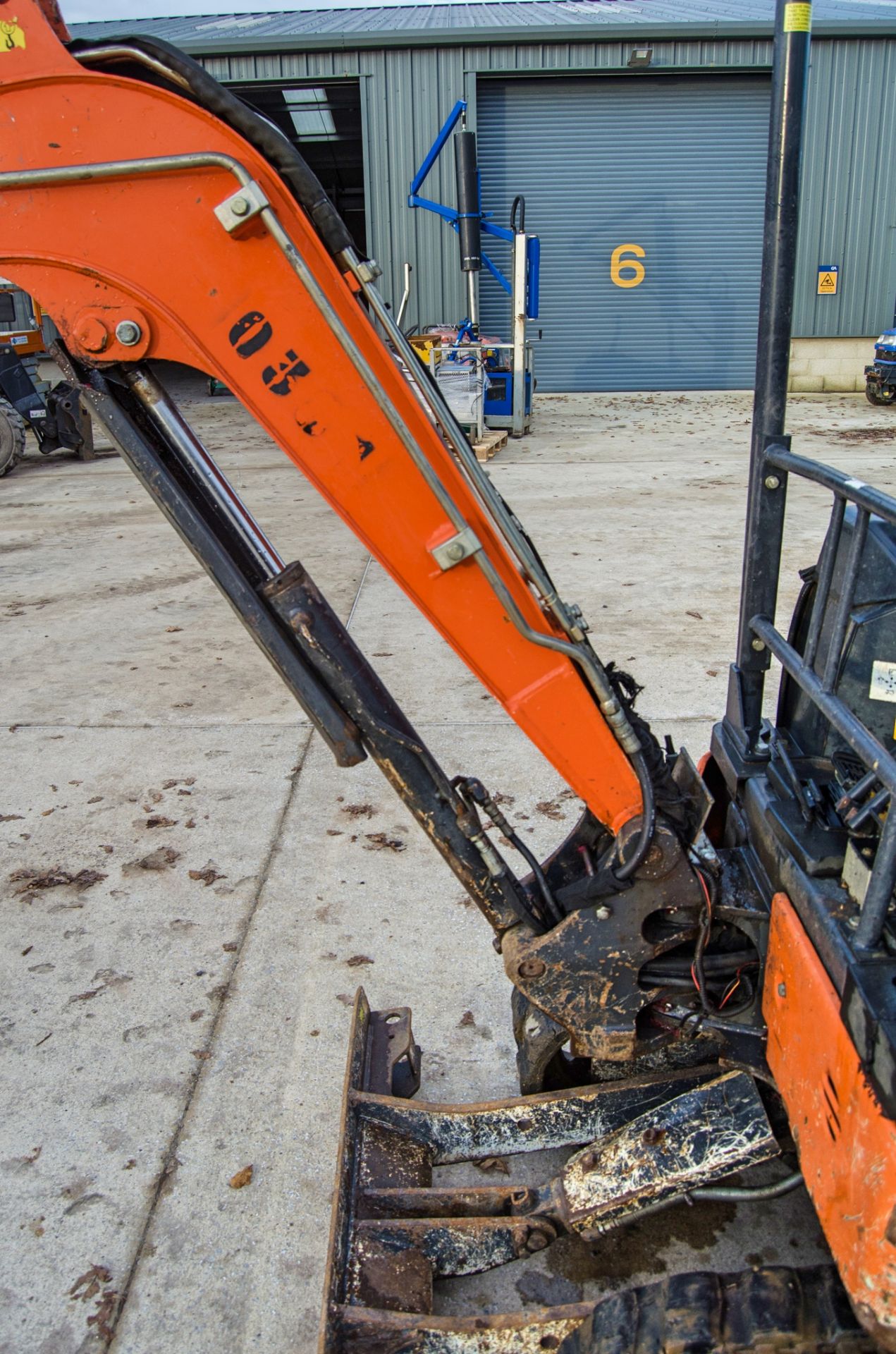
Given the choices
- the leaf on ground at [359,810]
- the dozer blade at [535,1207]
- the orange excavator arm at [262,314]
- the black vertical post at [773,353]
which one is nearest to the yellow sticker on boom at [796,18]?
the black vertical post at [773,353]

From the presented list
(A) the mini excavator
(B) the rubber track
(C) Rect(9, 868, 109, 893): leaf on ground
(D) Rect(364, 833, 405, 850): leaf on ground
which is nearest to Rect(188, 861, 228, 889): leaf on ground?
(C) Rect(9, 868, 109, 893): leaf on ground

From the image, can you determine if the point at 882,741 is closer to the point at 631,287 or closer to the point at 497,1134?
the point at 497,1134

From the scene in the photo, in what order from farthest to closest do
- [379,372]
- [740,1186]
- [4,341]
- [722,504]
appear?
[4,341]
[722,504]
[740,1186]
[379,372]

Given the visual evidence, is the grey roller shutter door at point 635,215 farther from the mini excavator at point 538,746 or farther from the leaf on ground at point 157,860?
the mini excavator at point 538,746

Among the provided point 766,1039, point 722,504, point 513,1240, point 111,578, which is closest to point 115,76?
point 766,1039

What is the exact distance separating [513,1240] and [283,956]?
141 cm

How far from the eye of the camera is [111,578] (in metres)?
7.80

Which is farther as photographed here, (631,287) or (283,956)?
(631,287)

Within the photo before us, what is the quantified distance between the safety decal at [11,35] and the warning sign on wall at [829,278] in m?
18.3

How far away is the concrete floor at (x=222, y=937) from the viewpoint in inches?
95.4

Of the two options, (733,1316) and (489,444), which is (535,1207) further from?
(489,444)

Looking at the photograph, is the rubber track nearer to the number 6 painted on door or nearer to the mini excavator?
the mini excavator

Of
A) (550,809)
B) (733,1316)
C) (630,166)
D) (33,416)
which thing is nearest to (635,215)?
(630,166)

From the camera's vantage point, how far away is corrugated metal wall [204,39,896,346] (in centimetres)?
1700
